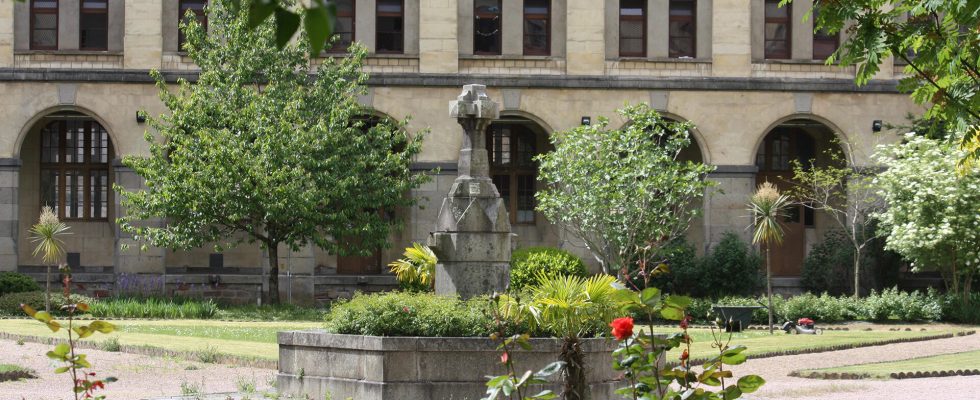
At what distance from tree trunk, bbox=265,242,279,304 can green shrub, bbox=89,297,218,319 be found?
218 cm

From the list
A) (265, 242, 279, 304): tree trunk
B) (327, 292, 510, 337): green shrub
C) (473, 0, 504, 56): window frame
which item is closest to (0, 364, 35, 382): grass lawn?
(327, 292, 510, 337): green shrub

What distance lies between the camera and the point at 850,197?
39.9 meters

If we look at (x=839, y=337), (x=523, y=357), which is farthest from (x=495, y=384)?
(x=839, y=337)

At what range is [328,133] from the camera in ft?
116

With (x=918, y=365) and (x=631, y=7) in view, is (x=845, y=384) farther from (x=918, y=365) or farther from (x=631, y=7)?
(x=631, y=7)

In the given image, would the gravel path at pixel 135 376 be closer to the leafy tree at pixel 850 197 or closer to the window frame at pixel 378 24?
the window frame at pixel 378 24

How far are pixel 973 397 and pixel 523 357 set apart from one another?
566 centimetres

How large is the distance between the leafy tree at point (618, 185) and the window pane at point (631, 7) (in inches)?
244

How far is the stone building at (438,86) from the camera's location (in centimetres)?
3966

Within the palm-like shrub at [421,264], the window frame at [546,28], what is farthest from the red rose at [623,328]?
the window frame at [546,28]

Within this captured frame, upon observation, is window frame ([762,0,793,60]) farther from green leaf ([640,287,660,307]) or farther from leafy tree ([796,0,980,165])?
green leaf ([640,287,660,307])

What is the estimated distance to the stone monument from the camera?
18344mm

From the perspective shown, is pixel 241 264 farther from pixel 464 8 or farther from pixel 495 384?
pixel 495 384

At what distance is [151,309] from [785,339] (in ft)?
46.4
